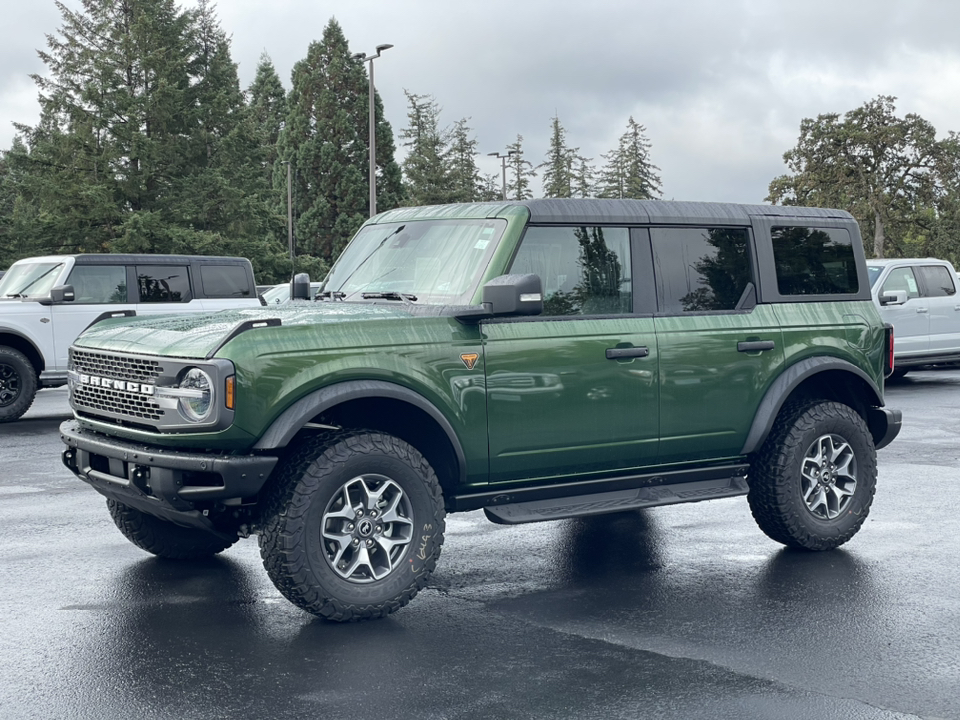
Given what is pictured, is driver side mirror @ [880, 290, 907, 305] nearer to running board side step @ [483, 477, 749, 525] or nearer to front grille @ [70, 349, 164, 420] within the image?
running board side step @ [483, 477, 749, 525]

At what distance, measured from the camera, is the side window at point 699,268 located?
6688 millimetres

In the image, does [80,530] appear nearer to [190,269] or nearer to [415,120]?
[190,269]

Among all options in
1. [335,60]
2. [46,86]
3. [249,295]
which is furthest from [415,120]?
[249,295]

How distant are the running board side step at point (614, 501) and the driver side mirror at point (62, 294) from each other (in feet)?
30.9

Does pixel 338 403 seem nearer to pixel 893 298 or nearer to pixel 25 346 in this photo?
pixel 25 346

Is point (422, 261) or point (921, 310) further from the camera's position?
point (921, 310)

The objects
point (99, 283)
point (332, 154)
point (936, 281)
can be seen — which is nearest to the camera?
point (99, 283)

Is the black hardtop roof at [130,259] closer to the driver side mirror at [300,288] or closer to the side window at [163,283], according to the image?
the side window at [163,283]

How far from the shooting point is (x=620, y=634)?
5418mm

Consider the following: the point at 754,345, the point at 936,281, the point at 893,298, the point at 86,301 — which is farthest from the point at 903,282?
the point at 754,345

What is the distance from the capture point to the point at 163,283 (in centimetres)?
1578

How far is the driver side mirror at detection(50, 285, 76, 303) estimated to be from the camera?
1431 cm

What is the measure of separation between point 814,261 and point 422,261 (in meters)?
2.49

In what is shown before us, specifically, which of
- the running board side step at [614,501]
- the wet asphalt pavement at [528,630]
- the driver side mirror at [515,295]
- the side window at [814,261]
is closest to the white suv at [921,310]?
the wet asphalt pavement at [528,630]
